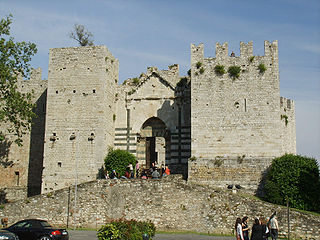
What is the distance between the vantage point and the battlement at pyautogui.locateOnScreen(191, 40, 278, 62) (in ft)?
91.8

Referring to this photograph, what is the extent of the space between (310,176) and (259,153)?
→ 140 inches

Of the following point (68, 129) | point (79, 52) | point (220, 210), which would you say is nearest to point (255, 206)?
point (220, 210)

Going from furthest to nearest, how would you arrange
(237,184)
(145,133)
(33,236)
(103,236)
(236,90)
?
(145,133), (236,90), (237,184), (33,236), (103,236)

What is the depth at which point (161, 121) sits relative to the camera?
3166cm

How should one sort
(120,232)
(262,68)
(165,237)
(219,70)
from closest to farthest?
1. (120,232)
2. (165,237)
3. (262,68)
4. (219,70)

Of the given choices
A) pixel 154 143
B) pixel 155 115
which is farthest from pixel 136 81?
pixel 154 143

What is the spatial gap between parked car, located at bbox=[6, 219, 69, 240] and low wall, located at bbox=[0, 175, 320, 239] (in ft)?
21.4

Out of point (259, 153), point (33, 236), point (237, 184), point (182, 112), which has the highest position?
point (182, 112)

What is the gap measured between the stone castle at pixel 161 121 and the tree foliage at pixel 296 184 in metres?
1.47

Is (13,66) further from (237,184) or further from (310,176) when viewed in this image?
(310,176)

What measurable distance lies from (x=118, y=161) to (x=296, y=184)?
10.8 meters

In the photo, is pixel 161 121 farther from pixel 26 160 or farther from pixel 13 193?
pixel 13 193

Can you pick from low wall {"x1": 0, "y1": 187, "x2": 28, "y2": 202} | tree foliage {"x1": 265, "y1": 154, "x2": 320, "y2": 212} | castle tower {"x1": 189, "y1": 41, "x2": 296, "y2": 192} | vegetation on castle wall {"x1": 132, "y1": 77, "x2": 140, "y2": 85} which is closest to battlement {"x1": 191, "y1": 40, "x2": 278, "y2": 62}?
castle tower {"x1": 189, "y1": 41, "x2": 296, "y2": 192}

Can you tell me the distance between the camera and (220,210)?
75.8 feet
